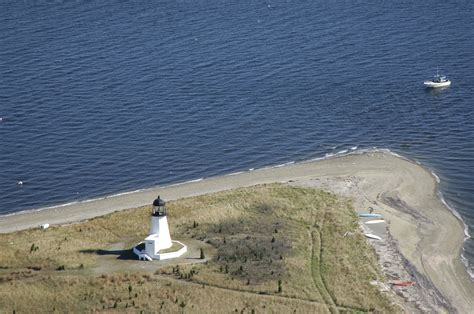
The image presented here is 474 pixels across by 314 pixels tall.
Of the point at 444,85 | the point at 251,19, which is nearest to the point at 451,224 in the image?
the point at 444,85

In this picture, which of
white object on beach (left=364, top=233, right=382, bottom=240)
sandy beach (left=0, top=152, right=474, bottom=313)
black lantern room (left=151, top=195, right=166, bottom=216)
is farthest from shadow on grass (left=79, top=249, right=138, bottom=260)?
white object on beach (left=364, top=233, right=382, bottom=240)

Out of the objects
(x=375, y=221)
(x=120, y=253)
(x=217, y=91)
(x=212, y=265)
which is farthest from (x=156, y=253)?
(x=217, y=91)

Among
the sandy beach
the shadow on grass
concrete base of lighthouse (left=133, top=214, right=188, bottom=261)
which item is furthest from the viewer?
the shadow on grass

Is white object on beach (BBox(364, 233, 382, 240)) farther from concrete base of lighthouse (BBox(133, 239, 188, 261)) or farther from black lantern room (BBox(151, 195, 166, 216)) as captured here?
black lantern room (BBox(151, 195, 166, 216))

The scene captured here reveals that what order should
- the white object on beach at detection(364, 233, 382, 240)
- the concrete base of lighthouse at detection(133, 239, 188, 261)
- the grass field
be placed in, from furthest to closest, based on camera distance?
the white object on beach at detection(364, 233, 382, 240)
the concrete base of lighthouse at detection(133, 239, 188, 261)
the grass field

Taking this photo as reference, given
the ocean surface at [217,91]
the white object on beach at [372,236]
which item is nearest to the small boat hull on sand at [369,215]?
the white object on beach at [372,236]

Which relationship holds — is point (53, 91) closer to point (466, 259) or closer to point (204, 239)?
point (204, 239)
